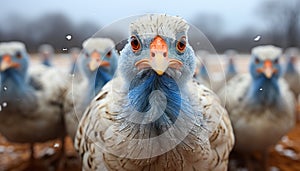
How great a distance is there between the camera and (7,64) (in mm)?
1000

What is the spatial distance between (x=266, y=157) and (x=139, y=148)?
0.69 metres

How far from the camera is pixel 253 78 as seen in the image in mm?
1036

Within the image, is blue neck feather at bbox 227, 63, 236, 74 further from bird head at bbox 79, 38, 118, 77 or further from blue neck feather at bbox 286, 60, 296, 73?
bird head at bbox 79, 38, 118, 77

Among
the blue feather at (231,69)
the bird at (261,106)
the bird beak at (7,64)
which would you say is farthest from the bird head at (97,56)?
the blue feather at (231,69)

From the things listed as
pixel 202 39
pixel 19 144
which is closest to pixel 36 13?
pixel 19 144

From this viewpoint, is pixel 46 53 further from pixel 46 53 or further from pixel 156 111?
pixel 156 111

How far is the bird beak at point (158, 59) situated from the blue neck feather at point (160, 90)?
0.02 meters

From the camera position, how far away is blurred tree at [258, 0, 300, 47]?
115cm

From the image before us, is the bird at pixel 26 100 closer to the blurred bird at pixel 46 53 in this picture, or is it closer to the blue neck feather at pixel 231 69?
the blurred bird at pixel 46 53

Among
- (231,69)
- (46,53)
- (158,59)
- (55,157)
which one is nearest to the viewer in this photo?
(158,59)

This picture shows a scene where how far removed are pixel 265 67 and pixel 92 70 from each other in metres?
0.41

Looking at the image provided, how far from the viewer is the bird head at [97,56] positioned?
0.71 m

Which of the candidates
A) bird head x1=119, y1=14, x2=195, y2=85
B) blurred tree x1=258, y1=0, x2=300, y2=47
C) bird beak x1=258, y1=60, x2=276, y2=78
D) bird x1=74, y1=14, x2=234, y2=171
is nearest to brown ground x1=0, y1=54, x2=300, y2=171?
blurred tree x1=258, y1=0, x2=300, y2=47

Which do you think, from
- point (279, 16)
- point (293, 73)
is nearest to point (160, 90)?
point (279, 16)
